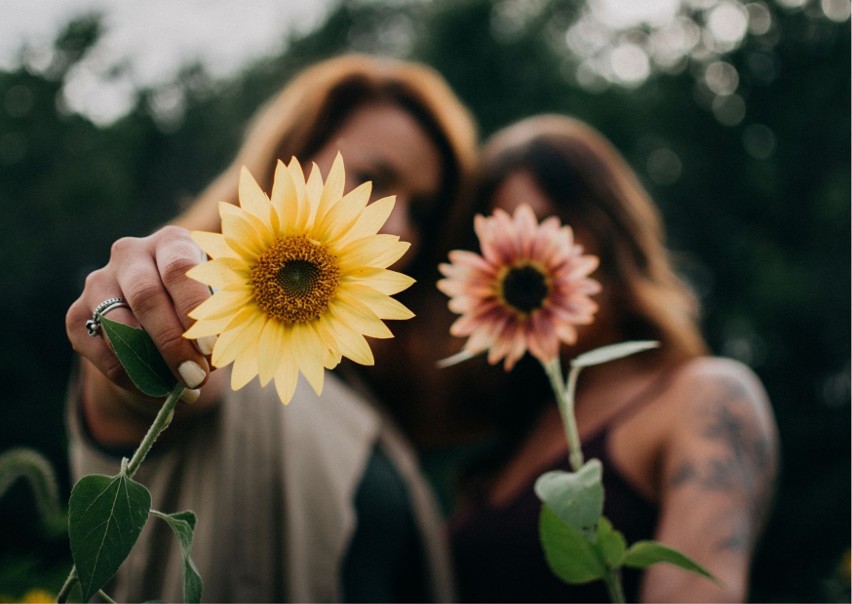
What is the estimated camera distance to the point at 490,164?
178cm

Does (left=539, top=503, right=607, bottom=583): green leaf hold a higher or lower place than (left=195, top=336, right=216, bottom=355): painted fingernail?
lower

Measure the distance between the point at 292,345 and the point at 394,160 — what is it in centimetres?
136

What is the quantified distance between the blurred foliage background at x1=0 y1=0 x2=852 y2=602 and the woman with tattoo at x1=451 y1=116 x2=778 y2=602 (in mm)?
2537

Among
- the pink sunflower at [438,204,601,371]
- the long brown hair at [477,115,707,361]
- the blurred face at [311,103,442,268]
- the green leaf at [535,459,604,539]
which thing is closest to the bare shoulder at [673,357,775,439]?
the long brown hair at [477,115,707,361]

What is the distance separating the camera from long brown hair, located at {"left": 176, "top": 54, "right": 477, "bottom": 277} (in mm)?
1628

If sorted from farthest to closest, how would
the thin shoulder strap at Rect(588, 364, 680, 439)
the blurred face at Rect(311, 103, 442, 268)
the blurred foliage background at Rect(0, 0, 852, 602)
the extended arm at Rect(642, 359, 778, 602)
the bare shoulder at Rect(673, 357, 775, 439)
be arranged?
the blurred foliage background at Rect(0, 0, 852, 602) < the blurred face at Rect(311, 103, 442, 268) < the thin shoulder strap at Rect(588, 364, 680, 439) < the bare shoulder at Rect(673, 357, 775, 439) < the extended arm at Rect(642, 359, 778, 602)

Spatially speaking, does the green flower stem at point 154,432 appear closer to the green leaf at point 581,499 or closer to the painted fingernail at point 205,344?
the painted fingernail at point 205,344

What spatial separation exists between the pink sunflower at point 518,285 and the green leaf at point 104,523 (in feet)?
0.79

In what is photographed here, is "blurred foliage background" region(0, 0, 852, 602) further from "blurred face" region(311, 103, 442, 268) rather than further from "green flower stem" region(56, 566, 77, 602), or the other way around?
"green flower stem" region(56, 566, 77, 602)

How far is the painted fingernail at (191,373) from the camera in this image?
311 mm

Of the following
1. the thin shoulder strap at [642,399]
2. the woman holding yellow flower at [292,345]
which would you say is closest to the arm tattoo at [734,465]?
the thin shoulder strap at [642,399]

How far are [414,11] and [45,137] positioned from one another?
16.5ft

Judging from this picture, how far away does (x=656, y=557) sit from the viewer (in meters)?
0.38

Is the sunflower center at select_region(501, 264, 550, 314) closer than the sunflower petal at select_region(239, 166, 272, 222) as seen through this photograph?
No
